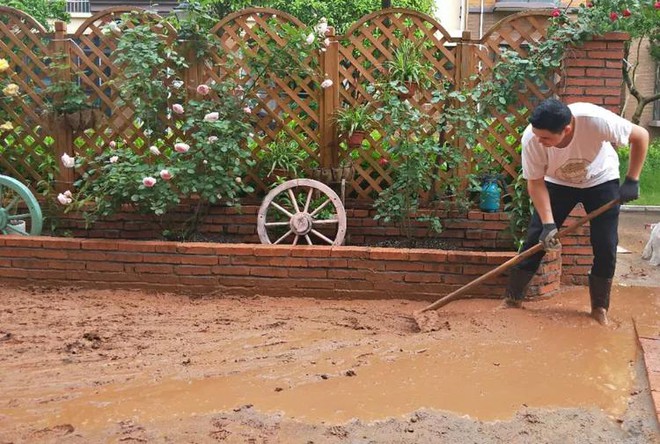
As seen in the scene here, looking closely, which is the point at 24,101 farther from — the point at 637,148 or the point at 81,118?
the point at 637,148

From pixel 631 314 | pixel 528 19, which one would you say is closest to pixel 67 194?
pixel 528 19

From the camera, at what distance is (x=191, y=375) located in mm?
3641

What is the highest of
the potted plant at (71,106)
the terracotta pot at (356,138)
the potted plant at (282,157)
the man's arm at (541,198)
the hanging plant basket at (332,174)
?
the potted plant at (71,106)

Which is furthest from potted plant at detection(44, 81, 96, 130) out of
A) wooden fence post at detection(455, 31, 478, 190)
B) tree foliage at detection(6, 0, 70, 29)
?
tree foliage at detection(6, 0, 70, 29)

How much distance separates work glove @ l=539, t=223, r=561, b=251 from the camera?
4324mm

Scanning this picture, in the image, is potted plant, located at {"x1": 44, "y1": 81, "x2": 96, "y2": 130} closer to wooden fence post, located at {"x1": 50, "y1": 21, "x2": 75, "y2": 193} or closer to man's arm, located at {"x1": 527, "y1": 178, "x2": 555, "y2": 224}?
wooden fence post, located at {"x1": 50, "y1": 21, "x2": 75, "y2": 193}

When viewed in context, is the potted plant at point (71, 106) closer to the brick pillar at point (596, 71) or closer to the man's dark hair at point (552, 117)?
the man's dark hair at point (552, 117)

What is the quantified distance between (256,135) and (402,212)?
1399mm

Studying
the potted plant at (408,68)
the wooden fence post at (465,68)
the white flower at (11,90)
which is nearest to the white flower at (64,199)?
the white flower at (11,90)

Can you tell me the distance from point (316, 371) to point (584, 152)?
2.11 m

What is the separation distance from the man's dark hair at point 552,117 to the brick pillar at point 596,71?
153cm

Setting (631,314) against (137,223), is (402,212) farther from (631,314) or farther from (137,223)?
(137,223)

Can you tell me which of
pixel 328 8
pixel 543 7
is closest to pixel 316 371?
pixel 328 8

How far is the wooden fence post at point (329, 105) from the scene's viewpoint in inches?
225
